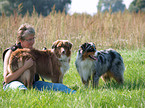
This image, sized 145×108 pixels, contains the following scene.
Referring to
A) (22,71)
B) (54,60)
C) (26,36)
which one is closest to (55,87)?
(54,60)

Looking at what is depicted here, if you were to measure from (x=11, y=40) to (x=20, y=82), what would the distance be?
186 inches

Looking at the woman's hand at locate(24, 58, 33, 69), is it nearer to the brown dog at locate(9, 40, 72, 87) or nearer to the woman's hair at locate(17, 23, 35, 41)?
the brown dog at locate(9, 40, 72, 87)

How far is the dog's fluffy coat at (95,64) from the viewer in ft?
13.4

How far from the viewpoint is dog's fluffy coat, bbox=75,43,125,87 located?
4.07 meters

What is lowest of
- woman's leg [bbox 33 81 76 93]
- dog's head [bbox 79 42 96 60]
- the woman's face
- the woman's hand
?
woman's leg [bbox 33 81 76 93]

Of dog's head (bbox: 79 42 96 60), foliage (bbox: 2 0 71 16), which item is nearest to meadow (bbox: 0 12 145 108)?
dog's head (bbox: 79 42 96 60)

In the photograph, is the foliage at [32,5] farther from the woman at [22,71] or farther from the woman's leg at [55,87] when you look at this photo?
the woman's leg at [55,87]

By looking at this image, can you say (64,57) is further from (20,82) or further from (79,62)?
(20,82)

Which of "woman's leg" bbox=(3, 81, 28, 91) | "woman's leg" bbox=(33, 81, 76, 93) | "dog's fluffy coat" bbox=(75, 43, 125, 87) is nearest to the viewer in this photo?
"woman's leg" bbox=(3, 81, 28, 91)

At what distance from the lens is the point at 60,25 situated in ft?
28.7

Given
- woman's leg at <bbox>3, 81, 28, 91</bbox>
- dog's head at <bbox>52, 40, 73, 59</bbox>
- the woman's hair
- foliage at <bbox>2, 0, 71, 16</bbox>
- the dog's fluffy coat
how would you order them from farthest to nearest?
foliage at <bbox>2, 0, 71, 16</bbox> → the dog's fluffy coat → dog's head at <bbox>52, 40, 73, 59</bbox> → the woman's hair → woman's leg at <bbox>3, 81, 28, 91</bbox>

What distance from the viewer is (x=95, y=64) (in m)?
4.20

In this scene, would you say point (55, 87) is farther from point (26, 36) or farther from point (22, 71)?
point (26, 36)

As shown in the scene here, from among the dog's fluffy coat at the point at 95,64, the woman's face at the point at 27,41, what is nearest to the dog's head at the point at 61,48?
the dog's fluffy coat at the point at 95,64
